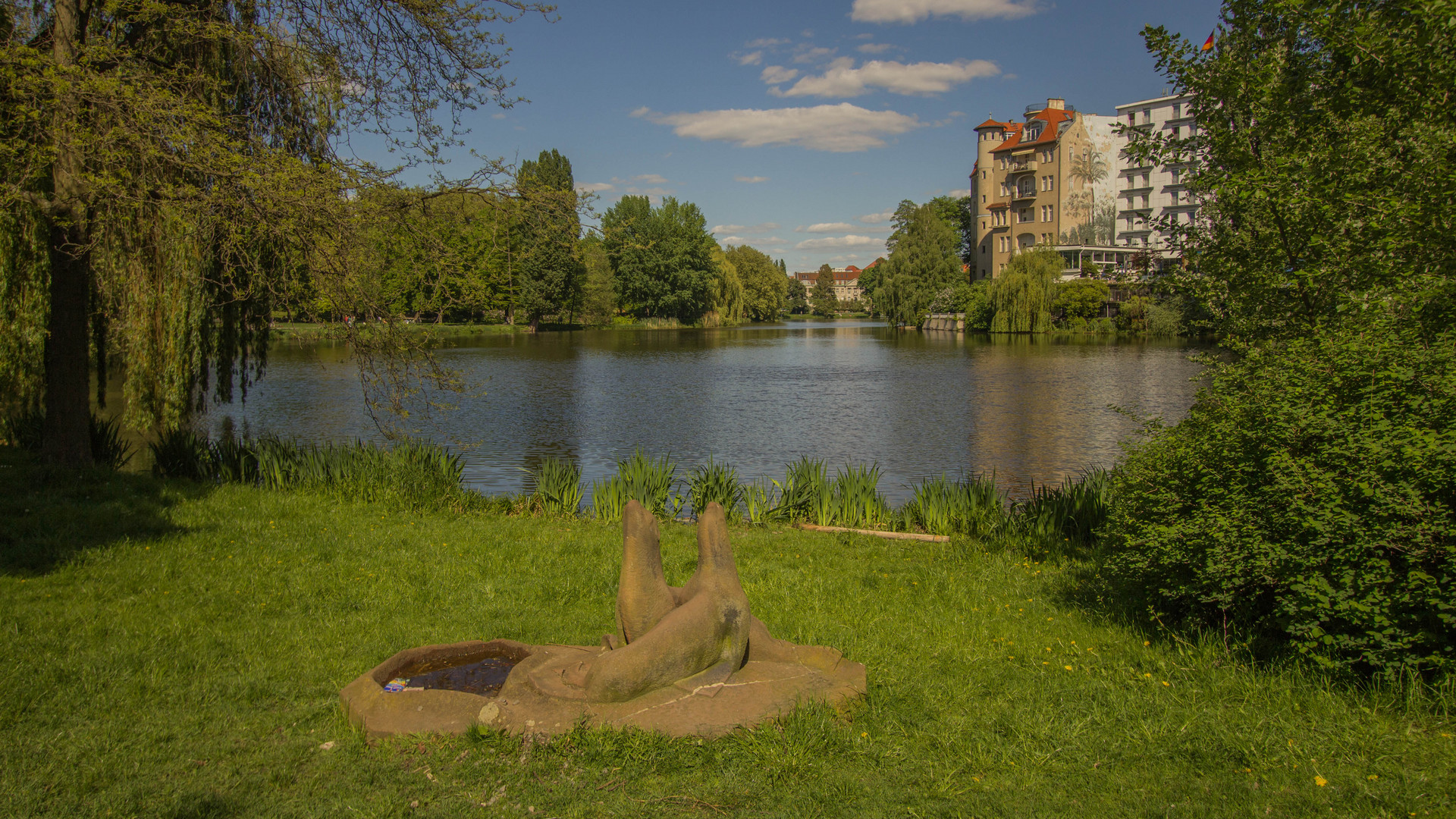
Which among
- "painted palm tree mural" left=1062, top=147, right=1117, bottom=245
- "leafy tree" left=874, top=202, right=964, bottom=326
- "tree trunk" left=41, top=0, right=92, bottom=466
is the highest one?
"painted palm tree mural" left=1062, top=147, right=1117, bottom=245

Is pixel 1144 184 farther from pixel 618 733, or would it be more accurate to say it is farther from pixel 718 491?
pixel 618 733

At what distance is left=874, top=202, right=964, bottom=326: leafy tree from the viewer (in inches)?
2904

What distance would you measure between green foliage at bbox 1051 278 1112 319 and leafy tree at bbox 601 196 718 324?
33.8 meters

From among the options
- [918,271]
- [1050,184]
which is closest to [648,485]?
[918,271]

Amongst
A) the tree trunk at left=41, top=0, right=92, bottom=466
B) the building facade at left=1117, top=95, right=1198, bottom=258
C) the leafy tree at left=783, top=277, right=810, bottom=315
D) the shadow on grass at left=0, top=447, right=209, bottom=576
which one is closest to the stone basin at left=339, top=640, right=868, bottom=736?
the shadow on grass at left=0, top=447, right=209, bottom=576

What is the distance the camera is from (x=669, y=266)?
→ 260 feet

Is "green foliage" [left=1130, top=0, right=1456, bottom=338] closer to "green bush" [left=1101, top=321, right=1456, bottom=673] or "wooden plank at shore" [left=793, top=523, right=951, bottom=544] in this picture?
"green bush" [left=1101, top=321, right=1456, bottom=673]

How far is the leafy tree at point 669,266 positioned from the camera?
7894cm

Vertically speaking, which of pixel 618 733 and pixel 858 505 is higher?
pixel 618 733

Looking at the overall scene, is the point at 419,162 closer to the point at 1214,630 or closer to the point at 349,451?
the point at 349,451

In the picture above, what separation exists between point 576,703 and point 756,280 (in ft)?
353

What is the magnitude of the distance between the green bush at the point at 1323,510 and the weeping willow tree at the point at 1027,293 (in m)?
57.9

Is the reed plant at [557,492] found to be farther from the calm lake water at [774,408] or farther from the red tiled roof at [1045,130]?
the red tiled roof at [1045,130]

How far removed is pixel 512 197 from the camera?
32.1 ft
